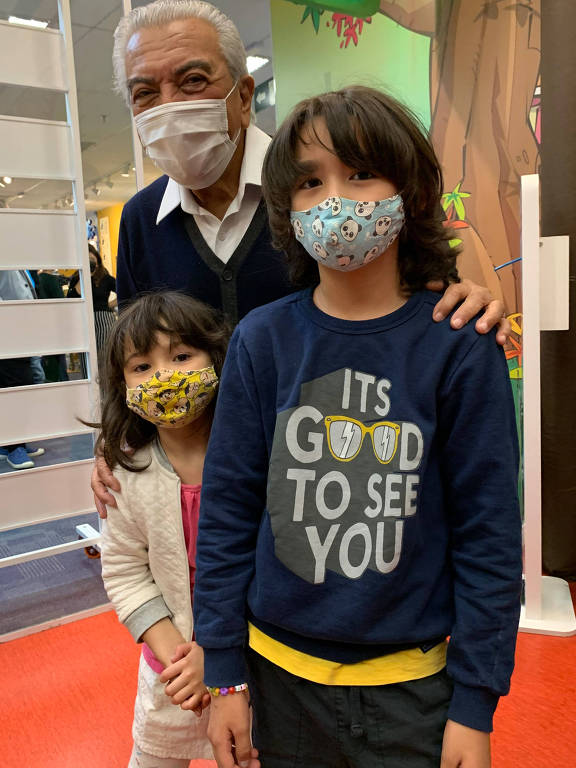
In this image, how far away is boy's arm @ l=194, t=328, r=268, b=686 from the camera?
881 millimetres

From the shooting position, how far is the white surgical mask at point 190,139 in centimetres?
128

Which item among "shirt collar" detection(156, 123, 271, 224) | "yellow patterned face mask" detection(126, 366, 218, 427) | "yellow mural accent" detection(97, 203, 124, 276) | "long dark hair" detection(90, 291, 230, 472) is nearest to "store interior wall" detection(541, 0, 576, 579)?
"shirt collar" detection(156, 123, 271, 224)

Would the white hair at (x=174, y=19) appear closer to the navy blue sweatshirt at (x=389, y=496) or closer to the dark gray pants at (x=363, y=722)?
the navy blue sweatshirt at (x=389, y=496)

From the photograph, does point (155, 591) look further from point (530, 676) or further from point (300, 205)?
point (530, 676)

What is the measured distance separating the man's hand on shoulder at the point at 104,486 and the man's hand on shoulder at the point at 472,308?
26.4 inches

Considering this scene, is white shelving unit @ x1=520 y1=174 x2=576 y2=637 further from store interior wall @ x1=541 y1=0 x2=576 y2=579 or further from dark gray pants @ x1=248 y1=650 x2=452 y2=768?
dark gray pants @ x1=248 y1=650 x2=452 y2=768

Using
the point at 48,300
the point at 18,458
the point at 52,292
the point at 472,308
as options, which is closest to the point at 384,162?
the point at 472,308

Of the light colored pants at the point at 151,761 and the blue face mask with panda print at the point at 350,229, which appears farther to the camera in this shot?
the light colored pants at the point at 151,761

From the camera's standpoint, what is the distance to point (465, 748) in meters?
0.78

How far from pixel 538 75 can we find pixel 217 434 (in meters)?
2.41

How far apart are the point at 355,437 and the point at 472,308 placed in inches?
8.8

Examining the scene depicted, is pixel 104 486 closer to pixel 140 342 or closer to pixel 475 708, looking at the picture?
pixel 140 342

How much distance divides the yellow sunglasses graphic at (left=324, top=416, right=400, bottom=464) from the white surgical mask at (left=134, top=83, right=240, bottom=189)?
0.74m

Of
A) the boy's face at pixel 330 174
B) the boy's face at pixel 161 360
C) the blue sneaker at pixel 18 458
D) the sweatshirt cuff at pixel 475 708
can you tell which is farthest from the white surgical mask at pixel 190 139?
the blue sneaker at pixel 18 458
